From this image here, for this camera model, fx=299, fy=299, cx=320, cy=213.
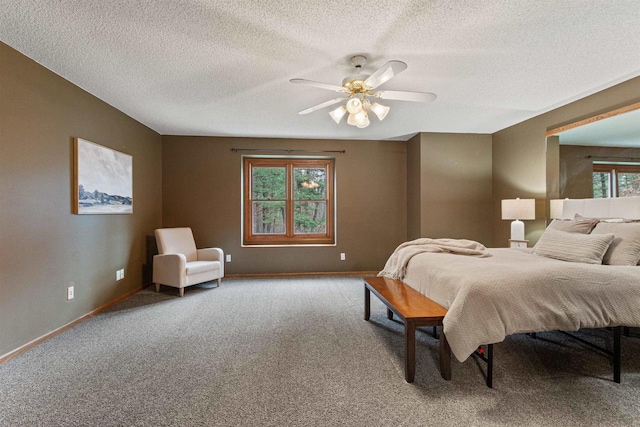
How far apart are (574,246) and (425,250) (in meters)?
1.20

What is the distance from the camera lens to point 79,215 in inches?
120

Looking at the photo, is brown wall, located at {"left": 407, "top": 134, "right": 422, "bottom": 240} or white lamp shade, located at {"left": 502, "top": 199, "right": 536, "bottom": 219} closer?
white lamp shade, located at {"left": 502, "top": 199, "right": 536, "bottom": 219}

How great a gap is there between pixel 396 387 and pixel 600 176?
3.18m

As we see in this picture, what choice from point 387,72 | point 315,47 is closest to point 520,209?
point 387,72

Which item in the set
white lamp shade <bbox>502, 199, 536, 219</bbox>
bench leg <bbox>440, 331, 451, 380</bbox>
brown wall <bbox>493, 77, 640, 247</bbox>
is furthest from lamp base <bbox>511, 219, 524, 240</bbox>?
bench leg <bbox>440, 331, 451, 380</bbox>

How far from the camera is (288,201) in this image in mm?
5293

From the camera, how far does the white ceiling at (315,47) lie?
185 centimetres

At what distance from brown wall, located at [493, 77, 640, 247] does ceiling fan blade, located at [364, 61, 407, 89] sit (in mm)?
2503

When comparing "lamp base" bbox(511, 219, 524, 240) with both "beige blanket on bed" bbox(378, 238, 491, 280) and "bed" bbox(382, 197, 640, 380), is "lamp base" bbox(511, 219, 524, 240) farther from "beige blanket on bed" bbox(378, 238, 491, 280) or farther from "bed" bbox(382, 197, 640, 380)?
"bed" bbox(382, 197, 640, 380)

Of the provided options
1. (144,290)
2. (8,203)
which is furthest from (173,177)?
(8,203)

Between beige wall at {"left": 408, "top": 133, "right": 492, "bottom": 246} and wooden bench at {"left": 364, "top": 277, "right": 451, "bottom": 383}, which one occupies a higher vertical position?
beige wall at {"left": 408, "top": 133, "right": 492, "bottom": 246}

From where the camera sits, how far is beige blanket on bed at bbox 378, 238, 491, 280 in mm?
2775

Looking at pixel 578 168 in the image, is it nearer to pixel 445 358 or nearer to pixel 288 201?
pixel 445 358

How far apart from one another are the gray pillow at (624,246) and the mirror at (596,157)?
699 millimetres
